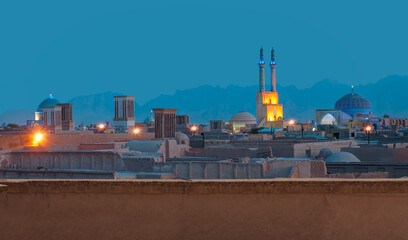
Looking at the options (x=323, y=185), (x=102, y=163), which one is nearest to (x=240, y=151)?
(x=102, y=163)

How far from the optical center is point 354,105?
100 meters

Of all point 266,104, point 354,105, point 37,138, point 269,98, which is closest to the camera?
point 37,138

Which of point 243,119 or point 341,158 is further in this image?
point 243,119

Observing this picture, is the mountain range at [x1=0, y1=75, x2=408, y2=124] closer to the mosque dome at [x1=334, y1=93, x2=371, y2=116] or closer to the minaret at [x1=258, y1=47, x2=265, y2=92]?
the mosque dome at [x1=334, y1=93, x2=371, y2=116]

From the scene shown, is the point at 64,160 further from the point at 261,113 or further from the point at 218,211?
the point at 261,113

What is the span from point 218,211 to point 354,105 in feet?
325

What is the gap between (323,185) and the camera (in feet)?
19.1

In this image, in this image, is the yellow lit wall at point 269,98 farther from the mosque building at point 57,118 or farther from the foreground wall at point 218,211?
the foreground wall at point 218,211

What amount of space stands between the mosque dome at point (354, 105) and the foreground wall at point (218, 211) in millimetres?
97873

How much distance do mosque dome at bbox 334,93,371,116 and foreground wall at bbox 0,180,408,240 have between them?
97.9 m

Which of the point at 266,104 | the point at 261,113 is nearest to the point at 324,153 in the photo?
the point at 266,104

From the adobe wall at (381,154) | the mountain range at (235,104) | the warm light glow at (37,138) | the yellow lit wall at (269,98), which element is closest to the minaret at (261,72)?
the yellow lit wall at (269,98)

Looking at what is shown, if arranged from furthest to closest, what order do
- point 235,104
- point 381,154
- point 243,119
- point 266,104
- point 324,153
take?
point 235,104 → point 266,104 → point 243,119 → point 324,153 → point 381,154

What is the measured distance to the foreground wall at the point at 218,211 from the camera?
5746mm
